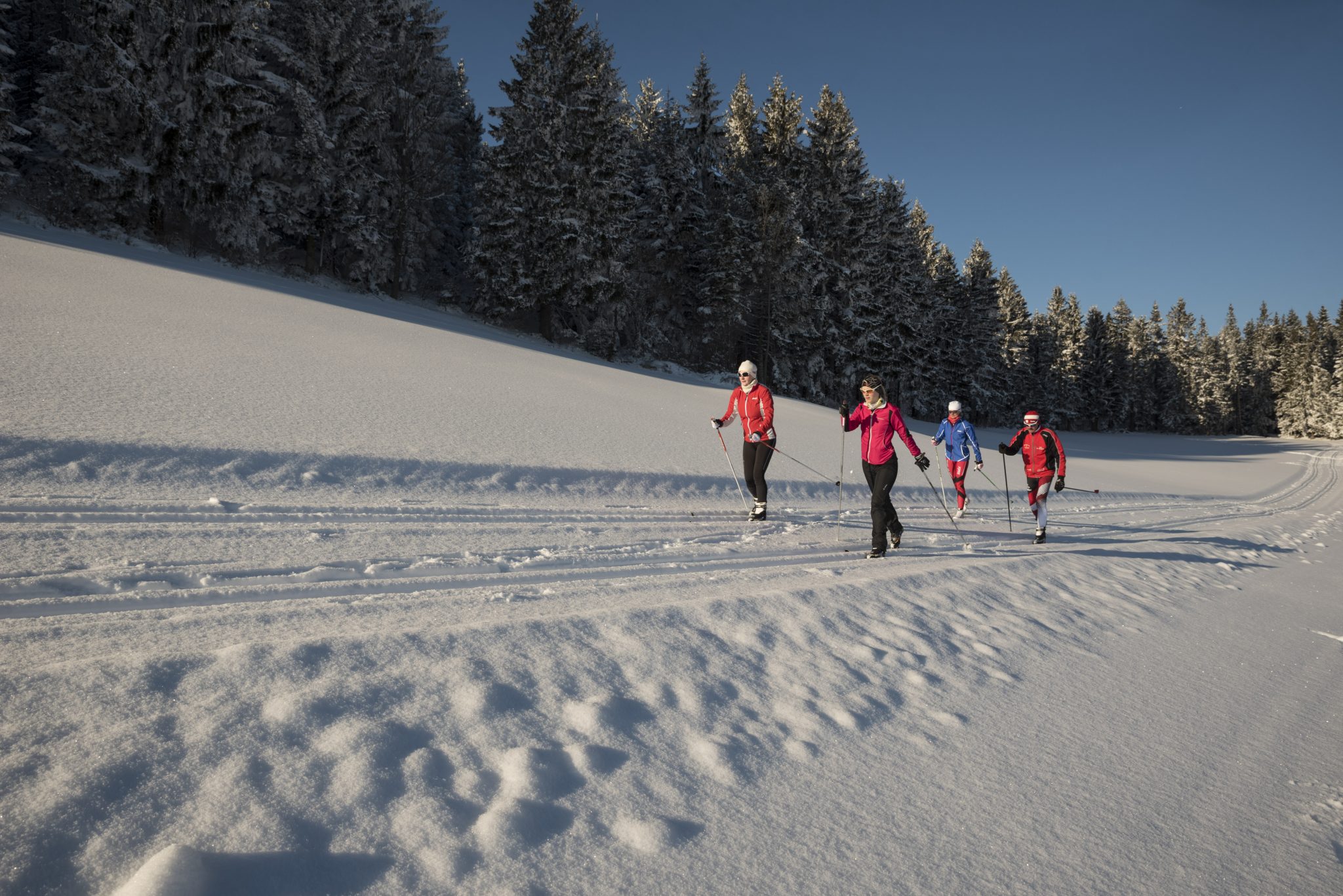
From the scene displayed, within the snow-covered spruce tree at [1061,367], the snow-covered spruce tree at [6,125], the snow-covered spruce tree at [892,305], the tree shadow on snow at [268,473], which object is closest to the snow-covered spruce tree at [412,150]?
the snow-covered spruce tree at [6,125]

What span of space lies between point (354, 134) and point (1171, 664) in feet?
96.9

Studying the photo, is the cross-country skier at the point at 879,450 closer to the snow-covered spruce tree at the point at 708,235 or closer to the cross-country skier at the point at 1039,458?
the cross-country skier at the point at 1039,458

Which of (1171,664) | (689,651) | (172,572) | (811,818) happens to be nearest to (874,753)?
(811,818)

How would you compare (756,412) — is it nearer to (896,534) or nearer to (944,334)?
(896,534)

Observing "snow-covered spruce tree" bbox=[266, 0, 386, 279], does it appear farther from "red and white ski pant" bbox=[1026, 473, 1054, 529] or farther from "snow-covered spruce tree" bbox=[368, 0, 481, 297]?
"red and white ski pant" bbox=[1026, 473, 1054, 529]

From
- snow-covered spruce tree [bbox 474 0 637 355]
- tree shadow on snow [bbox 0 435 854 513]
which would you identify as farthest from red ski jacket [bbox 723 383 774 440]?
snow-covered spruce tree [bbox 474 0 637 355]

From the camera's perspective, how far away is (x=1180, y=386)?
2638 inches

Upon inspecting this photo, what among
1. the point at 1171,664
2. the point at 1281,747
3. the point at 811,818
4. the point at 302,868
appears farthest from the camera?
the point at 1171,664

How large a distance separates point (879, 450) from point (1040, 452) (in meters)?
3.91

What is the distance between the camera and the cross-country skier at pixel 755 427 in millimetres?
7512

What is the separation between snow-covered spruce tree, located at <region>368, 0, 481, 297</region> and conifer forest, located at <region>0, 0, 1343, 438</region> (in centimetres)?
13

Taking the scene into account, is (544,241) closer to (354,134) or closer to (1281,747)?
(354,134)

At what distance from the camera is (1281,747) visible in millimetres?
3266

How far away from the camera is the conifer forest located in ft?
60.4
